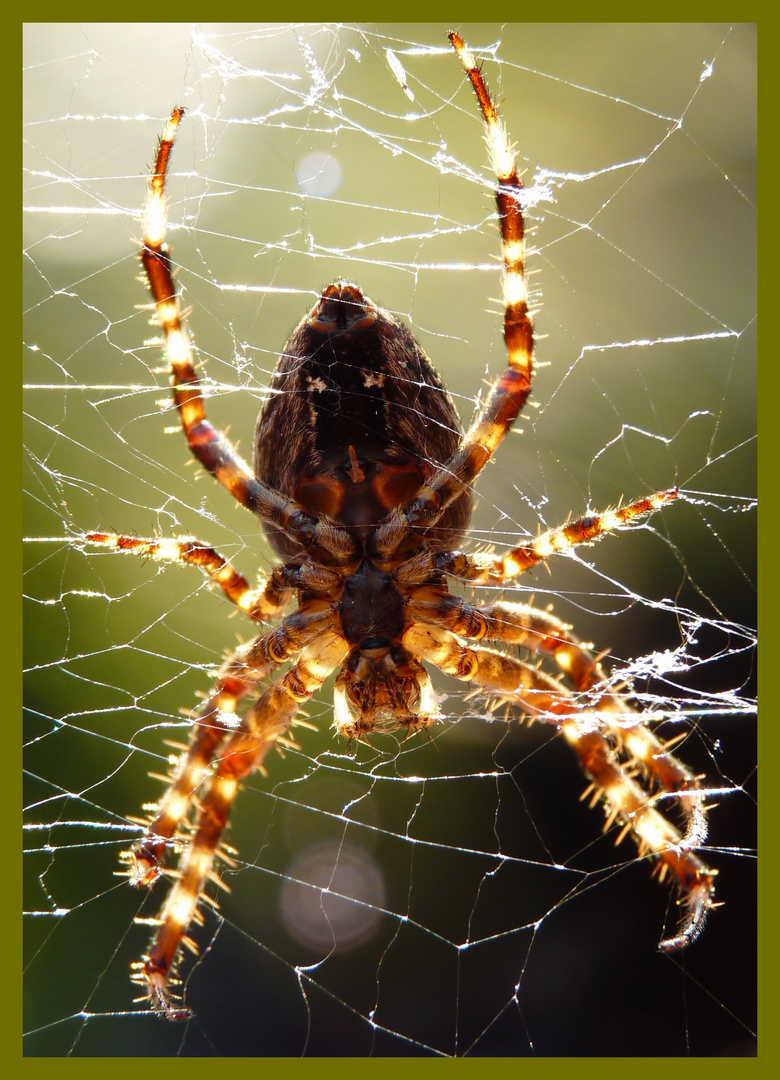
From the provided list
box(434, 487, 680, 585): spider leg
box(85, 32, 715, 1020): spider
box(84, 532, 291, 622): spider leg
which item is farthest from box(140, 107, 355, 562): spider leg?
box(434, 487, 680, 585): spider leg

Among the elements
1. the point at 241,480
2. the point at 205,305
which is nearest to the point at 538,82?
the point at 205,305

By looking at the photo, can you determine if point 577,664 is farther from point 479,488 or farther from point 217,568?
point 217,568

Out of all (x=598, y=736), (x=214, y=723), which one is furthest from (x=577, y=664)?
(x=214, y=723)

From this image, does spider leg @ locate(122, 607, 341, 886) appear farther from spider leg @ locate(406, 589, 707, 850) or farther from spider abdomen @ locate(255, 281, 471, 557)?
spider leg @ locate(406, 589, 707, 850)

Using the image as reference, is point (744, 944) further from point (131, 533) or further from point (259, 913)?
point (131, 533)

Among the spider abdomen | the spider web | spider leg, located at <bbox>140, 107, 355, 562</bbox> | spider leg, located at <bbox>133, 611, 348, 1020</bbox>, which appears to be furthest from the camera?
spider leg, located at <bbox>133, 611, 348, 1020</bbox>

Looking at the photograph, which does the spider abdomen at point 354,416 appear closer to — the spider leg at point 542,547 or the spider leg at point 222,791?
the spider leg at point 542,547
